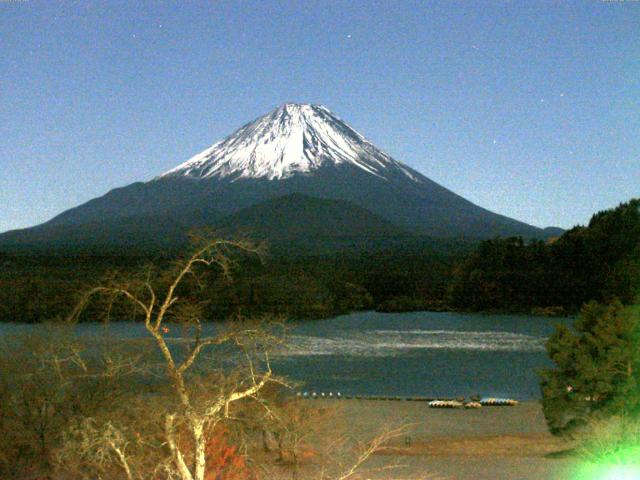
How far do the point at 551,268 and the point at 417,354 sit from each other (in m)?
20.7

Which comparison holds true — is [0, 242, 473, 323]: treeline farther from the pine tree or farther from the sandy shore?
the pine tree

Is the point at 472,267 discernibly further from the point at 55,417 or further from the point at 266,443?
the point at 55,417

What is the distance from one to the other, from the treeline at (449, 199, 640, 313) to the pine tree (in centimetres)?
3631

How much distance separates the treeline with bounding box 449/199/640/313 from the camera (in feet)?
157

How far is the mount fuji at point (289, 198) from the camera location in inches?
2884

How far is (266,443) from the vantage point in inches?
516

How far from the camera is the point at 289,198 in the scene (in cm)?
7806

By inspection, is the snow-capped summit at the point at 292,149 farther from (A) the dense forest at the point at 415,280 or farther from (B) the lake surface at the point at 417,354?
(B) the lake surface at the point at 417,354

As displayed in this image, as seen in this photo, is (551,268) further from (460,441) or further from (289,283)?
(460,441)

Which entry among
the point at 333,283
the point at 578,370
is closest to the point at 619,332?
the point at 578,370

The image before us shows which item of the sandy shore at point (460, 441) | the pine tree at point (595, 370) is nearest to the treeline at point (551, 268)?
the sandy shore at point (460, 441)

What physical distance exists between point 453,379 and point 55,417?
685 inches

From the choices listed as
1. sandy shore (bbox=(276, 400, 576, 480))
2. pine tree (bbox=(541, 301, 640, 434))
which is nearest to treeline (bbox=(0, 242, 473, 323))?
sandy shore (bbox=(276, 400, 576, 480))

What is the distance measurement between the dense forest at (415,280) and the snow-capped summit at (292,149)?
31599mm
